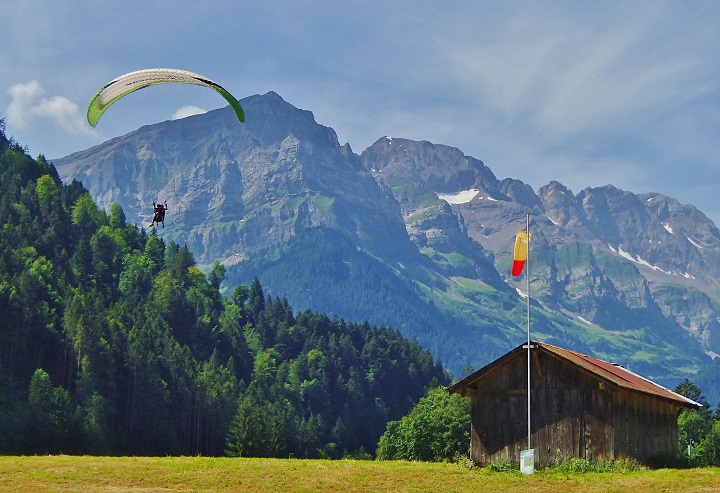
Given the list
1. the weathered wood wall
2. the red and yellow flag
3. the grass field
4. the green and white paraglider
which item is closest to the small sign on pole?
the grass field

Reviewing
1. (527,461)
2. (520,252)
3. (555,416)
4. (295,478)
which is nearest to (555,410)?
(555,416)

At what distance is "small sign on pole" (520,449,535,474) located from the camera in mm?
52094

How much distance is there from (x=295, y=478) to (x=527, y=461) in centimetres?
1253

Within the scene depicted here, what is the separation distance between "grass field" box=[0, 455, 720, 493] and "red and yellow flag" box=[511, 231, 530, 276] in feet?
35.6

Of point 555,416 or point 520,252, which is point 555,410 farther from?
point 520,252

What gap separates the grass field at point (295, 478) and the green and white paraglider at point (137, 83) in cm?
1699

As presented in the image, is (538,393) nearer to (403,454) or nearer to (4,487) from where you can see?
(4,487)

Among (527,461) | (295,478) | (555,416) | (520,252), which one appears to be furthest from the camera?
(520,252)

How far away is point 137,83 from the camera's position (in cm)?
4934

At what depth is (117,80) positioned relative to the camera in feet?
159

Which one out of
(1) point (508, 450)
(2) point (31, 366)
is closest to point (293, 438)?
(2) point (31, 366)

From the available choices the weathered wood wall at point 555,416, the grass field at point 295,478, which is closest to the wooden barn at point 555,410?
the weathered wood wall at point 555,416

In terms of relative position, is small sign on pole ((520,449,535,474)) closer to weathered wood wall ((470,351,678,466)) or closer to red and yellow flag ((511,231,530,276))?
weathered wood wall ((470,351,678,466))

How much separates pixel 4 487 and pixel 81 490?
136 inches
